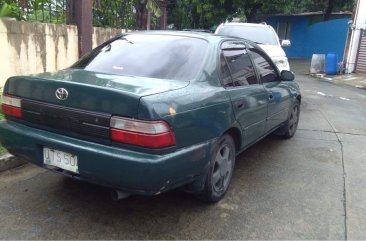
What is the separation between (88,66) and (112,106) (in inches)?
43.5

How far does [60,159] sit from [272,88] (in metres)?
2.78

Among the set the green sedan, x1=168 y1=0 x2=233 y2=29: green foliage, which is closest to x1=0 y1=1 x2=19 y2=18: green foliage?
the green sedan

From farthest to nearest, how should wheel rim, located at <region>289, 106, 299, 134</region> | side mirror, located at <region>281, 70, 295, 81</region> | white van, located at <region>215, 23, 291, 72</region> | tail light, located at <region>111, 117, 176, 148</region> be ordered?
1. white van, located at <region>215, 23, 291, 72</region>
2. wheel rim, located at <region>289, 106, 299, 134</region>
3. side mirror, located at <region>281, 70, 295, 81</region>
4. tail light, located at <region>111, 117, 176, 148</region>

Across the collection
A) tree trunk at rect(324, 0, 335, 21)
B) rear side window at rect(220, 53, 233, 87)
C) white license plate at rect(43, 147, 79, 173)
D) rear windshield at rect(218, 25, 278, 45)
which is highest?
tree trunk at rect(324, 0, 335, 21)

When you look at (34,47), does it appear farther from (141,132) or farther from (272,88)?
(141,132)

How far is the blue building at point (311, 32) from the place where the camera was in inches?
899

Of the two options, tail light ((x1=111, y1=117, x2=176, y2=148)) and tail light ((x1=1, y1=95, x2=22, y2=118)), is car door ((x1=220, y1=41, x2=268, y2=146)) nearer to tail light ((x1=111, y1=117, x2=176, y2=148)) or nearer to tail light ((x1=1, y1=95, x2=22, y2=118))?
tail light ((x1=111, y1=117, x2=176, y2=148))

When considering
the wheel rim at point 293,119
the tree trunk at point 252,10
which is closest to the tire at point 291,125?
the wheel rim at point 293,119

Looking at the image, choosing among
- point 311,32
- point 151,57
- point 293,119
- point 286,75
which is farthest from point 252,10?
point 151,57

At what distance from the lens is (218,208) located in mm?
3637

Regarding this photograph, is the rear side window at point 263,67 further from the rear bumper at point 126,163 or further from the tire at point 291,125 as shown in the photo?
the rear bumper at point 126,163

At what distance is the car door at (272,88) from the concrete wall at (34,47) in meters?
3.73

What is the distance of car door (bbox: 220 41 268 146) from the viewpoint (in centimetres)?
380

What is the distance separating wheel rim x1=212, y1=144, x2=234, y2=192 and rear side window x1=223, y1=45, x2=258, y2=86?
26.8 inches
